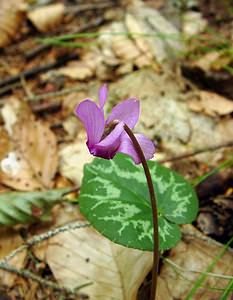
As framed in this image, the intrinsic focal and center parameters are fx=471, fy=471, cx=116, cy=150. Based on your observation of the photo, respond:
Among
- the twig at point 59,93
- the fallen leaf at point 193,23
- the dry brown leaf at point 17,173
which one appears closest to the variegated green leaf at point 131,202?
the dry brown leaf at point 17,173

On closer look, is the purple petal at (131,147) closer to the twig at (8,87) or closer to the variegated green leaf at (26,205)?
the variegated green leaf at (26,205)

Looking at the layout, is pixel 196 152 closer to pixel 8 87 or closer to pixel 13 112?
pixel 13 112

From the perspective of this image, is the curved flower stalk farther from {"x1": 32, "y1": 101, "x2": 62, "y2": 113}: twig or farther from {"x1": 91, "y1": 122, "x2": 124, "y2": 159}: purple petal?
{"x1": 32, "y1": 101, "x2": 62, "y2": 113}: twig

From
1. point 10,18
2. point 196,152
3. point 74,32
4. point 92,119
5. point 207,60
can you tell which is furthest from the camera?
point 10,18

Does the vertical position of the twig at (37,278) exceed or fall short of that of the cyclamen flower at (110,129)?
it falls short

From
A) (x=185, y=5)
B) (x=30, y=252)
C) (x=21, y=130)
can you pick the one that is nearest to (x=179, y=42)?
(x=185, y=5)

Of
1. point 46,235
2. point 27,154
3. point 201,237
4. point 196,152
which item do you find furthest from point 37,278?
point 196,152

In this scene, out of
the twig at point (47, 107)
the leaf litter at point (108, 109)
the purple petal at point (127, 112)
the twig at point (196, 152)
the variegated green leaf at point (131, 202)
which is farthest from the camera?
the twig at point (47, 107)
